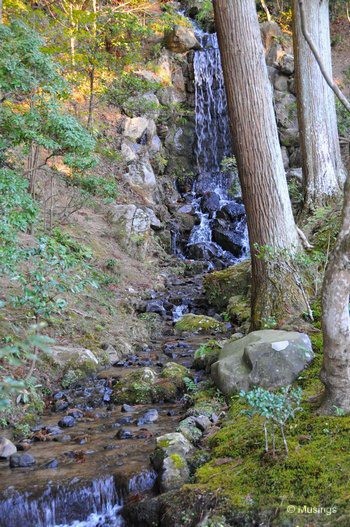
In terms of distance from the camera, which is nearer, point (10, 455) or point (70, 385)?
point (10, 455)

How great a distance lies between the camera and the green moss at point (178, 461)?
11.8 ft

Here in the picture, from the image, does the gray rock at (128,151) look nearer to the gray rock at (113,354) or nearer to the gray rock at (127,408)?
the gray rock at (113,354)

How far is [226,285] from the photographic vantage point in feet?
31.8

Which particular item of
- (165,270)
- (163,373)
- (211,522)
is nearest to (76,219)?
(165,270)

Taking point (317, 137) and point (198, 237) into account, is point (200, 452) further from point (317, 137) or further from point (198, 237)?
point (198, 237)

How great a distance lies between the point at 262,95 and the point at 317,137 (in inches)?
134

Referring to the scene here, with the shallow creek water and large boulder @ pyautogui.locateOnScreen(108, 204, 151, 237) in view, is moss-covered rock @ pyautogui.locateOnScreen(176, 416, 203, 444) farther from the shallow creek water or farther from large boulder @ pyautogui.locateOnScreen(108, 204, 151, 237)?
large boulder @ pyautogui.locateOnScreen(108, 204, 151, 237)

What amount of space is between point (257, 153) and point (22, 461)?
4.08 meters

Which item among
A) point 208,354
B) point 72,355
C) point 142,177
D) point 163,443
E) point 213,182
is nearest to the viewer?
point 163,443

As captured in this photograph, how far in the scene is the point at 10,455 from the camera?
4.36 meters

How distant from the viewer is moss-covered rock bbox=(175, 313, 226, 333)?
841 centimetres

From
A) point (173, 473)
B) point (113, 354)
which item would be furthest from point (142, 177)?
point (173, 473)

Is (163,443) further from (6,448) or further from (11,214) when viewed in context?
(11,214)

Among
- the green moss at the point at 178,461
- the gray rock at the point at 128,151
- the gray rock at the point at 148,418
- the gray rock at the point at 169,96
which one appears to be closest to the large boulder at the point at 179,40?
the gray rock at the point at 169,96
